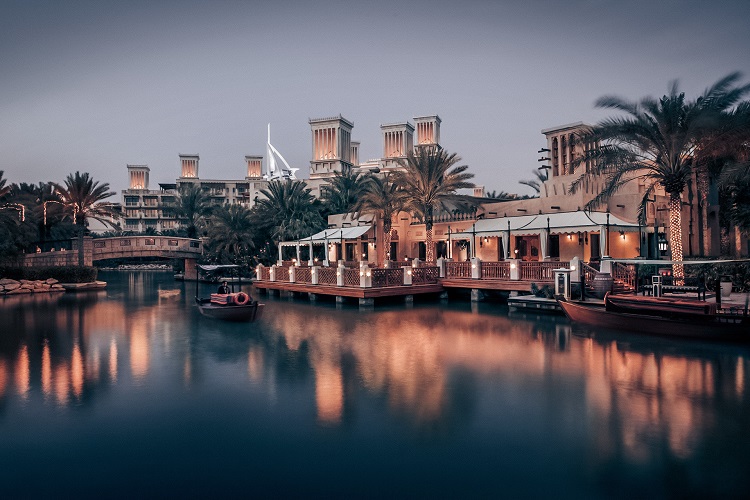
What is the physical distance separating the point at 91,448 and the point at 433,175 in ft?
84.1

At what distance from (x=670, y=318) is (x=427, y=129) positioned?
9931 cm

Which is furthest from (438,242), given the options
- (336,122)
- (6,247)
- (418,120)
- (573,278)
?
(418,120)

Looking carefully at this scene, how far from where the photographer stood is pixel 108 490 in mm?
6180

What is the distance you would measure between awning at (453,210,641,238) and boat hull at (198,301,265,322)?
15.1 m

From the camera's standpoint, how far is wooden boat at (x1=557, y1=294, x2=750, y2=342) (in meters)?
13.7

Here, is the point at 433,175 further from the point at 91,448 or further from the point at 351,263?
the point at 91,448

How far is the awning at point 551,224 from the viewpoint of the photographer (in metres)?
24.2

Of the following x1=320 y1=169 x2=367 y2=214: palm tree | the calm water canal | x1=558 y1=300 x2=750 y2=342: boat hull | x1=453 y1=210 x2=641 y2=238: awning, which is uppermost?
x1=320 y1=169 x2=367 y2=214: palm tree

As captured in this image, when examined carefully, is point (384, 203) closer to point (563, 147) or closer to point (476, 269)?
point (476, 269)

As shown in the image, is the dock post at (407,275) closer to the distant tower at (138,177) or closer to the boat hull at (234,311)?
the boat hull at (234,311)

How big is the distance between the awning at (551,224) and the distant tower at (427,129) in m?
80.0

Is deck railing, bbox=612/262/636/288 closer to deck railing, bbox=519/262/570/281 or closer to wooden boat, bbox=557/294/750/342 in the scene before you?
deck railing, bbox=519/262/570/281

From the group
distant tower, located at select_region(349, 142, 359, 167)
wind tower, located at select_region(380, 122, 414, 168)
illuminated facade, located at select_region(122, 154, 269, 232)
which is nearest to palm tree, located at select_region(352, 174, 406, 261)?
illuminated facade, located at select_region(122, 154, 269, 232)

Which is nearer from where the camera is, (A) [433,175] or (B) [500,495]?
(B) [500,495]
